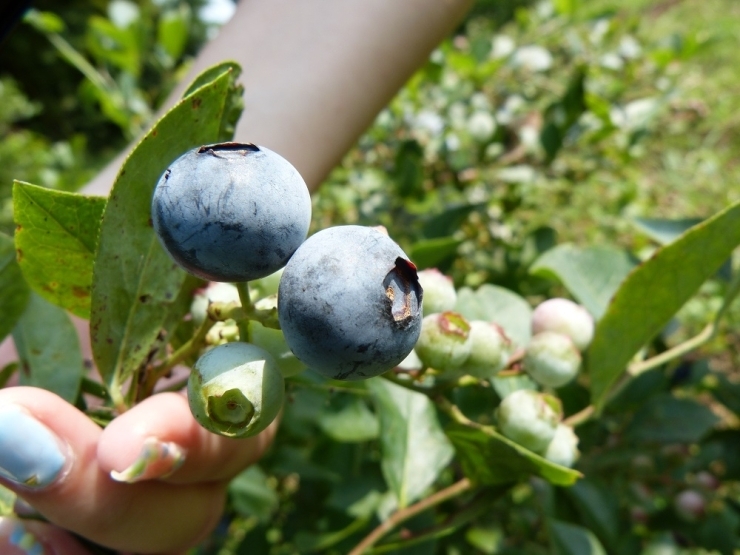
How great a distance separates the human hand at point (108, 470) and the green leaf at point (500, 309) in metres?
0.32

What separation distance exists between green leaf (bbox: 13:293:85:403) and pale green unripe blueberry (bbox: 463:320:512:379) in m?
0.36

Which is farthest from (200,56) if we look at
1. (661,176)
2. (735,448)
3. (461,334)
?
(661,176)

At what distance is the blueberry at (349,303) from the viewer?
1.20ft

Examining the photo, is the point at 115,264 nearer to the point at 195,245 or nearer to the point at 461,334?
the point at 195,245

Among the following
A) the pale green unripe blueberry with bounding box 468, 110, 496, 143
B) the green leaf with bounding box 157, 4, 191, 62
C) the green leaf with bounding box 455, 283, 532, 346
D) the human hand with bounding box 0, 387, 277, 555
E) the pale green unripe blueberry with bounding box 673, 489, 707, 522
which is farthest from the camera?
the green leaf with bounding box 157, 4, 191, 62

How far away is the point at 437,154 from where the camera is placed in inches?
67.3

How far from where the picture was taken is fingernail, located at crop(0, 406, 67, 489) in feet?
1.50

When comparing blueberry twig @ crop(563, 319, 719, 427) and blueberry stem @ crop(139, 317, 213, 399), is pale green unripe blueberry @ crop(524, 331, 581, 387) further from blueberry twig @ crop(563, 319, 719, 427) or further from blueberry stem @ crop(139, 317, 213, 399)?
blueberry stem @ crop(139, 317, 213, 399)

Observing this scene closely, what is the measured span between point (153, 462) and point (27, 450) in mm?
88

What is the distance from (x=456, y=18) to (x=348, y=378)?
973mm

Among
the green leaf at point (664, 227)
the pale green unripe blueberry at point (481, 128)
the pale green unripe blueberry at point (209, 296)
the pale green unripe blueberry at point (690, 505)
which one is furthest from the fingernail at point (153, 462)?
the pale green unripe blueberry at point (481, 128)

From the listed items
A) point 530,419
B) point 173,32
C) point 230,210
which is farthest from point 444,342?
point 173,32

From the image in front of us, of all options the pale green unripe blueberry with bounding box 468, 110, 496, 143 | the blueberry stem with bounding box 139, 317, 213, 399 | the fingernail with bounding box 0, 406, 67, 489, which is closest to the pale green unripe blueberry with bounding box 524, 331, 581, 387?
the blueberry stem with bounding box 139, 317, 213, 399

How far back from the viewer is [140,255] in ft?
1.66
